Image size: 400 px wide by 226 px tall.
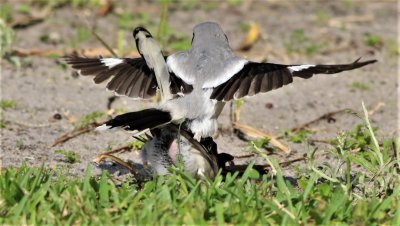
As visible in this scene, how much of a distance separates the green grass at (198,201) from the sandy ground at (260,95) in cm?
68

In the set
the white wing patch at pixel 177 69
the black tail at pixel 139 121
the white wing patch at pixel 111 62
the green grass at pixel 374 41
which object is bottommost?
the black tail at pixel 139 121

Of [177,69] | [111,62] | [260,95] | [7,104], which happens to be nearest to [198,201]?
[177,69]

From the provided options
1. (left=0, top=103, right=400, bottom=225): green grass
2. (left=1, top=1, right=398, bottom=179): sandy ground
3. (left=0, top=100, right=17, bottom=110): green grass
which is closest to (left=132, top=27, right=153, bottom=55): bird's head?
(left=0, top=103, right=400, bottom=225): green grass

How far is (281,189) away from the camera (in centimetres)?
397

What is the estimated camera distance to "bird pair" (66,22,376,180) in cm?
403

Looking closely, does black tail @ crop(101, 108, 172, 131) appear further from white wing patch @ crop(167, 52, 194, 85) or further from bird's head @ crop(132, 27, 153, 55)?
bird's head @ crop(132, 27, 153, 55)

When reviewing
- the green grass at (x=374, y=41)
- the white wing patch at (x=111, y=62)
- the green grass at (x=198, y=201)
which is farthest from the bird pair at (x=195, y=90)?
the green grass at (x=374, y=41)

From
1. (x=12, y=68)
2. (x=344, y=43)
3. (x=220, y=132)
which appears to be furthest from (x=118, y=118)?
(x=344, y=43)

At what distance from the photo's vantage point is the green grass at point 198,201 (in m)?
3.62

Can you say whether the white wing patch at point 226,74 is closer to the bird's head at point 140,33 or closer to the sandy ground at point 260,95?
the bird's head at point 140,33

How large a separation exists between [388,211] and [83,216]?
4.70 feet

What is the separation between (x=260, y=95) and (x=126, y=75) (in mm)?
2477

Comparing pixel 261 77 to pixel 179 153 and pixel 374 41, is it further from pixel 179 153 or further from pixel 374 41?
pixel 374 41

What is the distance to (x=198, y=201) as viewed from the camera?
12.3 feet
